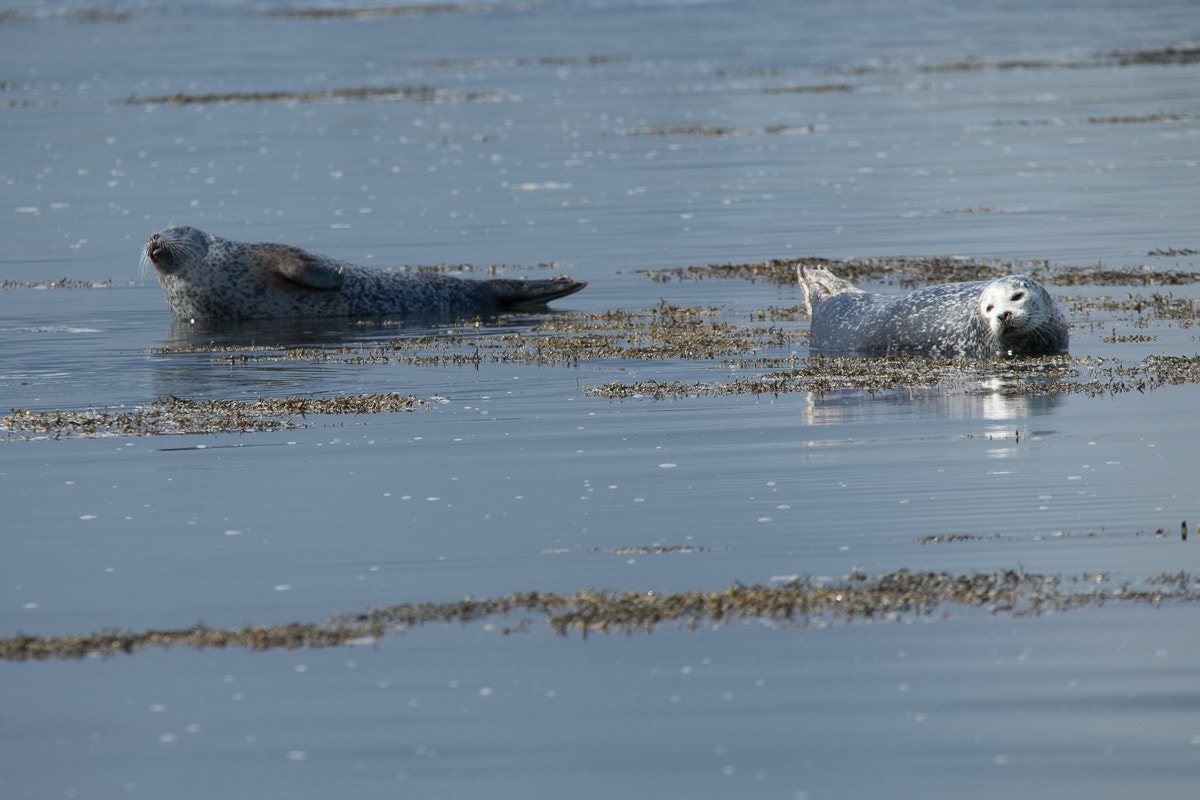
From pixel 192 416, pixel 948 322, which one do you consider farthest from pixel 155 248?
pixel 948 322

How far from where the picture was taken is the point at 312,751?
15.5 ft

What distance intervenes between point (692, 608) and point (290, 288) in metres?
10.1

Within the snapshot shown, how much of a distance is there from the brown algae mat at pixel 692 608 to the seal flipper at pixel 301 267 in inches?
368

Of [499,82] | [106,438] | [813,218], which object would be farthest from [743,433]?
[499,82]

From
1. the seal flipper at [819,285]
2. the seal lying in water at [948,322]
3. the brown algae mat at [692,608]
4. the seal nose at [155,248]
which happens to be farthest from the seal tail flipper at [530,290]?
the brown algae mat at [692,608]

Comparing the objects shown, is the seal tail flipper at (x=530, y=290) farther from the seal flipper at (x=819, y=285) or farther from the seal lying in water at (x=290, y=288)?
the seal flipper at (x=819, y=285)

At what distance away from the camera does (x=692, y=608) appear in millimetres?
5816

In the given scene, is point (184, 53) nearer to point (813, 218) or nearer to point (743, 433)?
point (813, 218)

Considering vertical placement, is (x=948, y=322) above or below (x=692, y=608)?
above

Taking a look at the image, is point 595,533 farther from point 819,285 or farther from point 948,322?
point 819,285

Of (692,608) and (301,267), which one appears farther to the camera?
(301,267)

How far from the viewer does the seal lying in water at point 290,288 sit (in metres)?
15.0

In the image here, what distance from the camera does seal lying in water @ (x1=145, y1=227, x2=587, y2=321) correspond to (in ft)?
49.2

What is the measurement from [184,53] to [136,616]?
5769 cm
